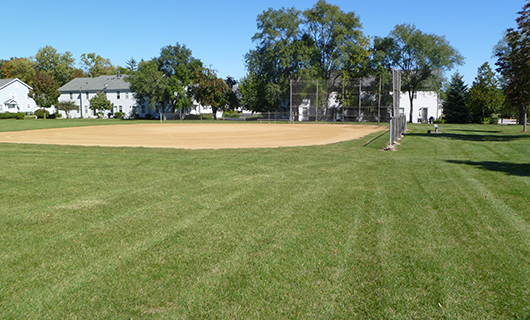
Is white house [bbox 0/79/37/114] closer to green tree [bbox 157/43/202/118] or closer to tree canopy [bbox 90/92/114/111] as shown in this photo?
tree canopy [bbox 90/92/114/111]

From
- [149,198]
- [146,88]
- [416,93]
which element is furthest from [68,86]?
[149,198]

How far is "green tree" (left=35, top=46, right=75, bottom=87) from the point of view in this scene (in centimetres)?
9419

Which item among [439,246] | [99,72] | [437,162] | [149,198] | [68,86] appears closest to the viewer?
[439,246]

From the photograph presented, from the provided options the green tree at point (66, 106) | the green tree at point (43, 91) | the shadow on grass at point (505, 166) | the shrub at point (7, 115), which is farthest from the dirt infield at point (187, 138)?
the green tree at point (43, 91)

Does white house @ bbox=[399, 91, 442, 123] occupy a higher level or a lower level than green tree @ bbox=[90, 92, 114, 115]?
lower

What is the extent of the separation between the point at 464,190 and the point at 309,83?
39.5 m

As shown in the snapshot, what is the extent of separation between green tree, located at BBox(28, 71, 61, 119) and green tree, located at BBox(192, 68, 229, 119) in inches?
1039

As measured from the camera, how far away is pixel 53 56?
3848 inches

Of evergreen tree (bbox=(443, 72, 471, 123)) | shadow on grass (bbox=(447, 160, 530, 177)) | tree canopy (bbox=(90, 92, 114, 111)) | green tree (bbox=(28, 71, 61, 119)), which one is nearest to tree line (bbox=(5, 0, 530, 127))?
evergreen tree (bbox=(443, 72, 471, 123))

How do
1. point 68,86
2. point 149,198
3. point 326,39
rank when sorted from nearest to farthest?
point 149,198
point 326,39
point 68,86

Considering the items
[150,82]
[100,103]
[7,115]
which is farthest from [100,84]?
[150,82]

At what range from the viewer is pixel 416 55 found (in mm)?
53156

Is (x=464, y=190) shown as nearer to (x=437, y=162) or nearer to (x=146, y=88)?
(x=437, y=162)

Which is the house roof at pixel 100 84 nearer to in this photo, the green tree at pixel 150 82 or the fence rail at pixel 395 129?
the green tree at pixel 150 82
